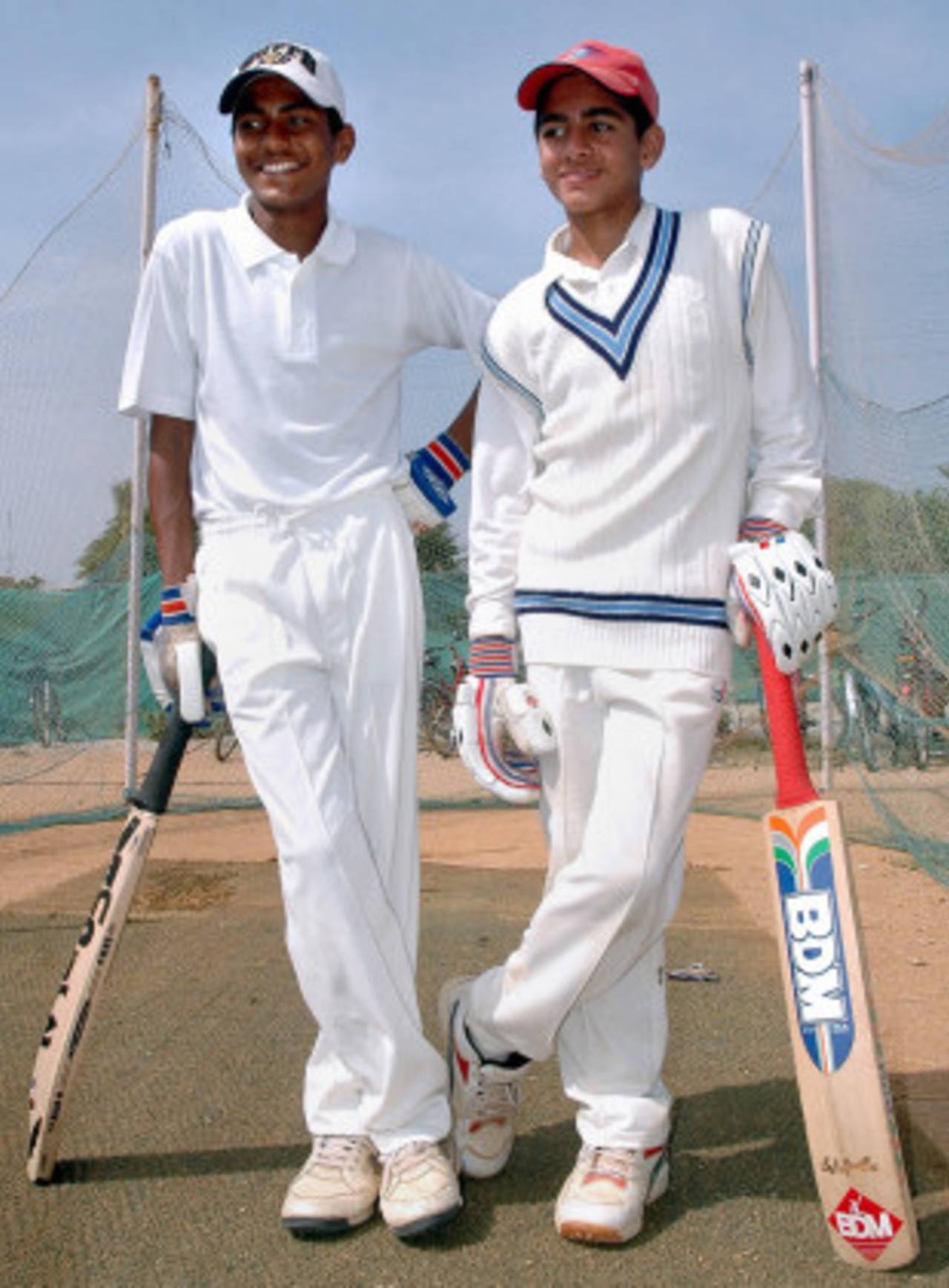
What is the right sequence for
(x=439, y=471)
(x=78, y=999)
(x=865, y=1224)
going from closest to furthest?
(x=865, y=1224), (x=78, y=999), (x=439, y=471)

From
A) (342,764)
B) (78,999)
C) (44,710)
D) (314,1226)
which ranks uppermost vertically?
(342,764)

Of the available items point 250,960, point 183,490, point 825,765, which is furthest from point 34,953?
point 825,765

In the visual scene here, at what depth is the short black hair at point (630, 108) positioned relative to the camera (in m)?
2.86

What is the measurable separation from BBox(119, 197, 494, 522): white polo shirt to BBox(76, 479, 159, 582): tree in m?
5.77

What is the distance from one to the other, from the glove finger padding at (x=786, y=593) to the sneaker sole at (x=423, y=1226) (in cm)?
113

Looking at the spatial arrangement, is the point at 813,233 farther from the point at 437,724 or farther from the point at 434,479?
the point at 437,724

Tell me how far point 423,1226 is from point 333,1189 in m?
0.20

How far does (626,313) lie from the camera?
280cm

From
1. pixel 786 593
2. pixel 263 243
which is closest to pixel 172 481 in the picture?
pixel 263 243

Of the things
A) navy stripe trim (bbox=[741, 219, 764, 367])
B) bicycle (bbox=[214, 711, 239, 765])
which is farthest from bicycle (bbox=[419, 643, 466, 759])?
navy stripe trim (bbox=[741, 219, 764, 367])

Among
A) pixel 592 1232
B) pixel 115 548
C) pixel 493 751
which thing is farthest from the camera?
pixel 115 548

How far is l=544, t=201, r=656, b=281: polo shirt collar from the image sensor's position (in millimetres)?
2875

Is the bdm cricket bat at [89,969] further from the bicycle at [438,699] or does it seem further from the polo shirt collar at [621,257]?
the bicycle at [438,699]

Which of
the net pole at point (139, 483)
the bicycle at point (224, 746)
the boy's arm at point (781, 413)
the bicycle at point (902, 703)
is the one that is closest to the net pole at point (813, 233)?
the bicycle at point (902, 703)
